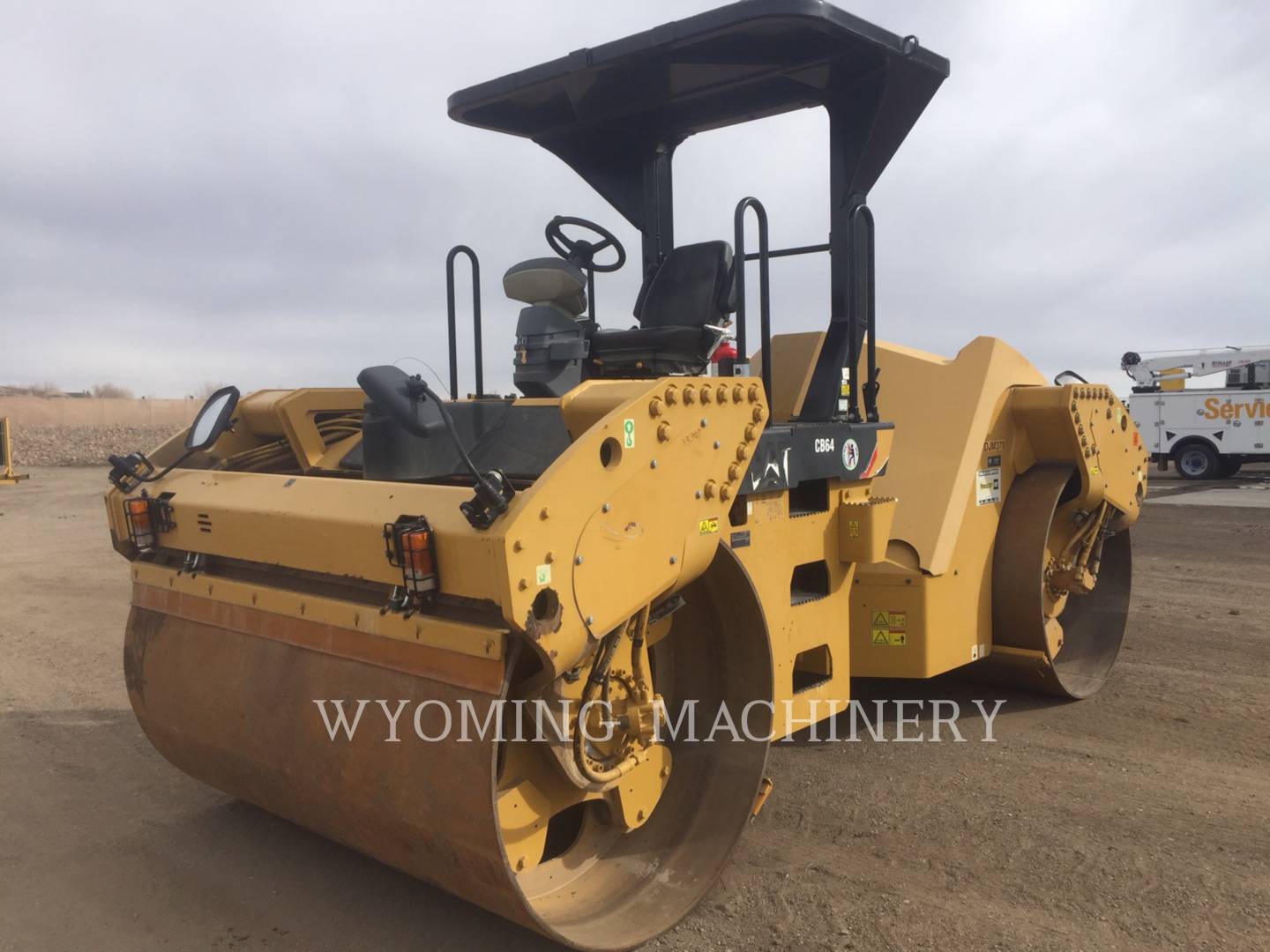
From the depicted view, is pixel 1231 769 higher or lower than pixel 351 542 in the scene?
lower

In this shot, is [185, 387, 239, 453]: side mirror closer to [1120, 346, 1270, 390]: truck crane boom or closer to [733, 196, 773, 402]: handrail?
[733, 196, 773, 402]: handrail

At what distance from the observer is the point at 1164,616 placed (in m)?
6.75

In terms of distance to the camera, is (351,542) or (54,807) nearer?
(351,542)

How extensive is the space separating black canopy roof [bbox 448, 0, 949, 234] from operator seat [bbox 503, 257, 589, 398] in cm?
78

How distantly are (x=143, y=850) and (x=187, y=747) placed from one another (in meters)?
0.56

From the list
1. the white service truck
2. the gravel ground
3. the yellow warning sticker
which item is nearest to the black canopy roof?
the yellow warning sticker

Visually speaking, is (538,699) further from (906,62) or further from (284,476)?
(906,62)

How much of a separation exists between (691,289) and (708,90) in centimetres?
77

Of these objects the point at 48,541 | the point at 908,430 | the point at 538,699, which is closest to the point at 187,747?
the point at 538,699

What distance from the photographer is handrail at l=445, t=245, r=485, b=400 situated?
403 centimetres

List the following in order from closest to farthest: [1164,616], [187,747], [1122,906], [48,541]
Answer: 1. [1122,906]
2. [187,747]
3. [1164,616]
4. [48,541]

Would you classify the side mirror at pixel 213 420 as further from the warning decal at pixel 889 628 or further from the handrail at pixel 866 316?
the warning decal at pixel 889 628

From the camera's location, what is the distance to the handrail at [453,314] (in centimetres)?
403

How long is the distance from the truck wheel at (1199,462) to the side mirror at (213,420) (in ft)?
63.4
